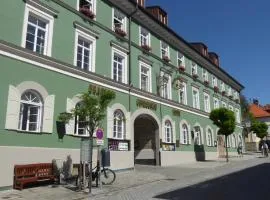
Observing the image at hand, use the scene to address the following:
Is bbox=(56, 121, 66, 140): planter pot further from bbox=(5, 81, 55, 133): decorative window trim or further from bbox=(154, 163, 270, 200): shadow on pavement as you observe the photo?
bbox=(154, 163, 270, 200): shadow on pavement

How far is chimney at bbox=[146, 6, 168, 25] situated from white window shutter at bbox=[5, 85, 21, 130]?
1612cm

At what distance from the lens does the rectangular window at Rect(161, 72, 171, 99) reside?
24366 millimetres

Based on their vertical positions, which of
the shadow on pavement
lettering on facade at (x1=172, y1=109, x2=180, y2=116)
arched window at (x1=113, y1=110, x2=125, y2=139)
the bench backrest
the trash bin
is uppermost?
lettering on facade at (x1=172, y1=109, x2=180, y2=116)

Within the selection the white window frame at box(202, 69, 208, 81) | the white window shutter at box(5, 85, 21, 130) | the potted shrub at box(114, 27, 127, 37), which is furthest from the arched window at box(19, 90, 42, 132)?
the white window frame at box(202, 69, 208, 81)

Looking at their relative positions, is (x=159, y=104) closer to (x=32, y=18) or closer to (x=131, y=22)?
(x=131, y=22)

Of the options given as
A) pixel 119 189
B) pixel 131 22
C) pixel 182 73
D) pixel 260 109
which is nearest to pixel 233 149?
pixel 182 73

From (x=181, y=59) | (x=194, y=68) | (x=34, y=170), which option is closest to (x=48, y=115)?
(x=34, y=170)

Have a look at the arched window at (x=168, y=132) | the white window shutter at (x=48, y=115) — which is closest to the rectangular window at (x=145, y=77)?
the arched window at (x=168, y=132)

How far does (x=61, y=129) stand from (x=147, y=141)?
396 inches

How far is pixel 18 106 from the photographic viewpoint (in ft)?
41.2

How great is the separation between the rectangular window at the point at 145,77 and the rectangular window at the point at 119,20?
3172 mm

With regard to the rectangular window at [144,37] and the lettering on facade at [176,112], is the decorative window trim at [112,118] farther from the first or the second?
the lettering on facade at [176,112]

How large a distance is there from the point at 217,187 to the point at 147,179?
13.3 ft

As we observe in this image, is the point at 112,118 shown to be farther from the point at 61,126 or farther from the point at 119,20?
the point at 119,20
